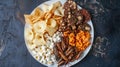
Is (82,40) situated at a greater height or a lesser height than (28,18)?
lesser

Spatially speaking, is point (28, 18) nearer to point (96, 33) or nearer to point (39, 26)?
point (39, 26)

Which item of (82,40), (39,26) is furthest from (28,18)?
(82,40)

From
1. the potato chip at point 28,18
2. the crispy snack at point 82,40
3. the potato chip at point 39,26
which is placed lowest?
the crispy snack at point 82,40

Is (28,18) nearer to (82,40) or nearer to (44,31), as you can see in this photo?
(44,31)

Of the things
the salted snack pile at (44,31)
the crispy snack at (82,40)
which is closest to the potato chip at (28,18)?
the salted snack pile at (44,31)

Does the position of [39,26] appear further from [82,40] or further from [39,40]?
[82,40]

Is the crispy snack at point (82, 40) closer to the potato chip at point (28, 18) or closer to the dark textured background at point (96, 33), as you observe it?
the dark textured background at point (96, 33)

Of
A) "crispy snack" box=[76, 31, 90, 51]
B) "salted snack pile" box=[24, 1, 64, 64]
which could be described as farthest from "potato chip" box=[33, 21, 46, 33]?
"crispy snack" box=[76, 31, 90, 51]

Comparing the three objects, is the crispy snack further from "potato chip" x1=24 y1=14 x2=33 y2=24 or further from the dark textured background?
"potato chip" x1=24 y1=14 x2=33 y2=24

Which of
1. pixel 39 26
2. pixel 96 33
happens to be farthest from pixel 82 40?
pixel 39 26
